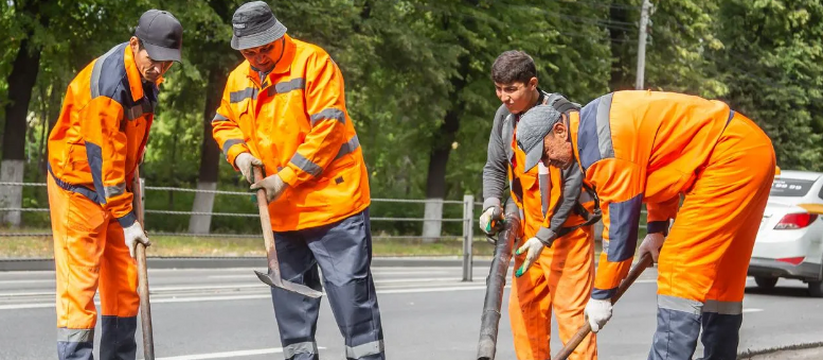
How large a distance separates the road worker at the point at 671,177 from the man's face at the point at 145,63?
5.42ft

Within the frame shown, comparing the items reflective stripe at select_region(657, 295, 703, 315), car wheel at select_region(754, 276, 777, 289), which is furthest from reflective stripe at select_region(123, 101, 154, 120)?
car wheel at select_region(754, 276, 777, 289)

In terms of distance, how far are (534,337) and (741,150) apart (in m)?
1.48

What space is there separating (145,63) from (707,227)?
254 cm

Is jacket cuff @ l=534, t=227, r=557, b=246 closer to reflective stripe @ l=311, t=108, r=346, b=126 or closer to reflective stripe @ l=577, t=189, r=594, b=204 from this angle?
reflective stripe @ l=577, t=189, r=594, b=204

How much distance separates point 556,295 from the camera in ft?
19.2

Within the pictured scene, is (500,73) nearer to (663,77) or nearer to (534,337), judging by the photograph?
(534,337)

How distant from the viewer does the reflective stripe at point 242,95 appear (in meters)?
5.50

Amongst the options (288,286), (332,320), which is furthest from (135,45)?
(332,320)

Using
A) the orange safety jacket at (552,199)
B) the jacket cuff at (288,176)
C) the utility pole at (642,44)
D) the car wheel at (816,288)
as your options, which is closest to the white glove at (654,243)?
the orange safety jacket at (552,199)

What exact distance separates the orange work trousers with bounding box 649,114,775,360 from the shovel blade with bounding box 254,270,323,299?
5.02ft

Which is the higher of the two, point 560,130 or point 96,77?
point 96,77

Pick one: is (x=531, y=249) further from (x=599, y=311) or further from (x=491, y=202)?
(x=599, y=311)

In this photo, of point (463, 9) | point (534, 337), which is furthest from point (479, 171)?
point (534, 337)

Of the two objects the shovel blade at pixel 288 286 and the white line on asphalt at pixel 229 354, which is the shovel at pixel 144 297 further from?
the white line on asphalt at pixel 229 354
